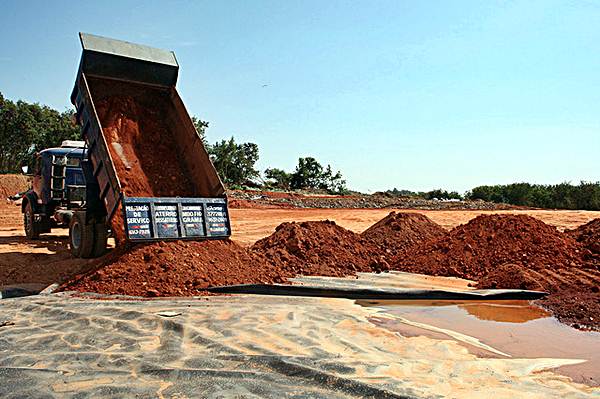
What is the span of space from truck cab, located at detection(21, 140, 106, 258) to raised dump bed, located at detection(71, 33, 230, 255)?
8.80ft

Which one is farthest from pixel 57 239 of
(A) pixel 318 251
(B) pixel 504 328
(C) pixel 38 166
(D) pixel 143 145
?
(B) pixel 504 328

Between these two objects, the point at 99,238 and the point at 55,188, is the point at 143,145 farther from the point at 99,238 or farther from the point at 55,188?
the point at 55,188

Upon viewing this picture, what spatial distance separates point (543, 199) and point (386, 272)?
3069cm

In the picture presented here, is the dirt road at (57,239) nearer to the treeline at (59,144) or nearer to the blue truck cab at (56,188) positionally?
the blue truck cab at (56,188)

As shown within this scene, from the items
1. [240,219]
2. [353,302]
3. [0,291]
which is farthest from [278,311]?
[240,219]

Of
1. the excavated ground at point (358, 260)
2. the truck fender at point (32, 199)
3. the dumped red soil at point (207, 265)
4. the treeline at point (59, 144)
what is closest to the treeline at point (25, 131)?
the treeline at point (59, 144)

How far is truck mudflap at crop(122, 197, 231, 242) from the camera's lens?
7.99 meters

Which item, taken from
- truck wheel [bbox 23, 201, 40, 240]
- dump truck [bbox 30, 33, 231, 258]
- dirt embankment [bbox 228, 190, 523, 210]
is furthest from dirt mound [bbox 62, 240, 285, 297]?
dirt embankment [bbox 228, 190, 523, 210]

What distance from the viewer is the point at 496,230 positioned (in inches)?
426

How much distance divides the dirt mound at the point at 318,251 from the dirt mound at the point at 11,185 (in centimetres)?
2525

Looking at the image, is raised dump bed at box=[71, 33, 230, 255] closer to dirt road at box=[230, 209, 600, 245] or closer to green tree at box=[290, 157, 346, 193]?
dirt road at box=[230, 209, 600, 245]

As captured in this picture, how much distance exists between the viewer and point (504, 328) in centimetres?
609

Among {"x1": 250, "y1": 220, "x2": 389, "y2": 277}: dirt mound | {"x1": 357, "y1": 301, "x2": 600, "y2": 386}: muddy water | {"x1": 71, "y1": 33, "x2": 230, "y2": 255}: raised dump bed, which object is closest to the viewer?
{"x1": 357, "y1": 301, "x2": 600, "y2": 386}: muddy water

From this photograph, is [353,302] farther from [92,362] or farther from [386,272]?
[92,362]
